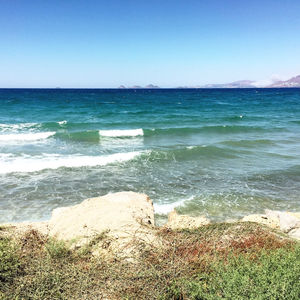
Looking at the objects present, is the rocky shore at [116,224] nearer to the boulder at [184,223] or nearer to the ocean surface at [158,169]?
the boulder at [184,223]

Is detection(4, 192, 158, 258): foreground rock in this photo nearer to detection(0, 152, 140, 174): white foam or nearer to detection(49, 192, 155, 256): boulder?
detection(49, 192, 155, 256): boulder

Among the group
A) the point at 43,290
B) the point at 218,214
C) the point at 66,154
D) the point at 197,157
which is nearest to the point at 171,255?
the point at 43,290

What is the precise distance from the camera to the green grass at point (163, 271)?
14.2ft

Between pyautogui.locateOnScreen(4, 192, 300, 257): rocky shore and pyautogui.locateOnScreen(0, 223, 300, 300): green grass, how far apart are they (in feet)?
0.89

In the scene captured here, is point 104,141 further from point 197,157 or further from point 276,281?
point 276,281

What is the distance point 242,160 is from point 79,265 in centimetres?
1548

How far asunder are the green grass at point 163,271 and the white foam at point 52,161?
10.7m

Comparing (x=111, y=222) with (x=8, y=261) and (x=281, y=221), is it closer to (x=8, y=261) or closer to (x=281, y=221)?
(x=8, y=261)

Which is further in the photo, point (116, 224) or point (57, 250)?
point (116, 224)

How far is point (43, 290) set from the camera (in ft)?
14.7

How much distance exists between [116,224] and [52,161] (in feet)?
39.7

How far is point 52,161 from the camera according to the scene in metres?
17.5

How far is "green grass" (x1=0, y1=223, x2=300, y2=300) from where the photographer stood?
14.2 feet

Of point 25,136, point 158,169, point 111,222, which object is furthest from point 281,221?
point 25,136
